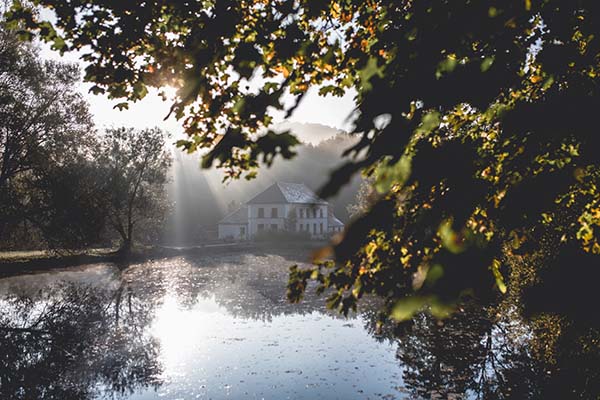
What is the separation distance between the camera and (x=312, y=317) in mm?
17797

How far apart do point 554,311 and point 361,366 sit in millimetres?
11072

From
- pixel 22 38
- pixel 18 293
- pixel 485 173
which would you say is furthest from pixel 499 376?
pixel 18 293

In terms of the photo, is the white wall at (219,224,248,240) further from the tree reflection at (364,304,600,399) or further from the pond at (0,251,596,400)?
the tree reflection at (364,304,600,399)

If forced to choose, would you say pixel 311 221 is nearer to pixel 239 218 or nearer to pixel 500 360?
pixel 239 218

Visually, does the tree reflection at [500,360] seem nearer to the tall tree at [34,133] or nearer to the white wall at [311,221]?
the tall tree at [34,133]

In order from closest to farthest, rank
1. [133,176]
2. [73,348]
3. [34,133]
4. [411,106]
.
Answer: [411,106] → [73,348] → [34,133] → [133,176]

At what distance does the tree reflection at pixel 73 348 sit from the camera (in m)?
10.9

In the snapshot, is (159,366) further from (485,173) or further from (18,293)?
(18,293)

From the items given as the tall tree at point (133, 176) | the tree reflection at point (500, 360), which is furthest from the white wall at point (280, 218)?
the tree reflection at point (500, 360)

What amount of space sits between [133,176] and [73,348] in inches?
1253

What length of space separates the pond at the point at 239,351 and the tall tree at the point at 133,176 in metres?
20.0

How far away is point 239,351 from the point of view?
1350 centimetres

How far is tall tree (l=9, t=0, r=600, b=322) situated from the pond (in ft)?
19.0

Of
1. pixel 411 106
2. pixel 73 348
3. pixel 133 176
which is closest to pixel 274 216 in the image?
pixel 133 176
